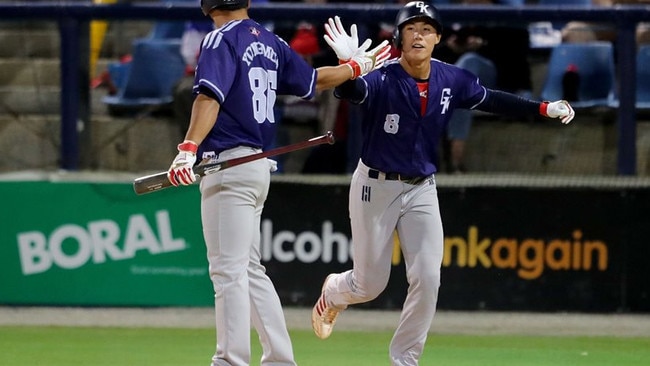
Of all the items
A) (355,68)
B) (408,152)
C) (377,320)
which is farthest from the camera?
(377,320)

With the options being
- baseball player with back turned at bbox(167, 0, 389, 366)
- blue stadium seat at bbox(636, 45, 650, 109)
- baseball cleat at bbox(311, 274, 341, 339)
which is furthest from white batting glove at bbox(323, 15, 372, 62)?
blue stadium seat at bbox(636, 45, 650, 109)

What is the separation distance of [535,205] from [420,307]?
3224 mm

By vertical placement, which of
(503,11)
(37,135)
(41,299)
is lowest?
(41,299)

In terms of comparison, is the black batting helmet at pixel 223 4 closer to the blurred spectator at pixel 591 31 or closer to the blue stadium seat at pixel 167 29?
the blue stadium seat at pixel 167 29

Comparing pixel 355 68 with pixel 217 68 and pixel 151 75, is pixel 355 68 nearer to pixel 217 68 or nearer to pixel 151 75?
pixel 217 68

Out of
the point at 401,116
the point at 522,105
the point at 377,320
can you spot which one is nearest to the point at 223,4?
the point at 401,116

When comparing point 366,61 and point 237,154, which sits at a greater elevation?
point 366,61

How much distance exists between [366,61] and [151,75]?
3319 millimetres

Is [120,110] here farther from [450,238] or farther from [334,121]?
[450,238]

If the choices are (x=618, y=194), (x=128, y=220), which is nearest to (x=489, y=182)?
(x=618, y=194)

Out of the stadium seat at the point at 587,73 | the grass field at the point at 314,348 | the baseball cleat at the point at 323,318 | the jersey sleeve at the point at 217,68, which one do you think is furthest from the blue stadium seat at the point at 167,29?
the jersey sleeve at the point at 217,68

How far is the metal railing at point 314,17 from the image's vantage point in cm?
925

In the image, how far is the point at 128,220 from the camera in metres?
9.48

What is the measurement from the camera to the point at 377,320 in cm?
932
